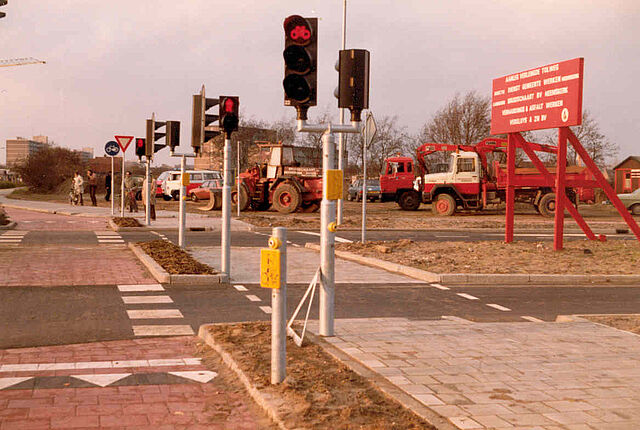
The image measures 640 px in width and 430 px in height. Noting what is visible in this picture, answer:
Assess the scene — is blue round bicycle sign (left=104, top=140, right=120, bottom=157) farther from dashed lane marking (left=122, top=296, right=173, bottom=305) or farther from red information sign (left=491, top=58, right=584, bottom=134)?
dashed lane marking (left=122, top=296, right=173, bottom=305)

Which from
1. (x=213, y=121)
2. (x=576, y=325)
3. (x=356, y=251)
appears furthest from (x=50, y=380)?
(x=356, y=251)

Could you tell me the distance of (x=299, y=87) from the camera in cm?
672

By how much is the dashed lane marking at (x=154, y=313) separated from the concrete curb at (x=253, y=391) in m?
1.53

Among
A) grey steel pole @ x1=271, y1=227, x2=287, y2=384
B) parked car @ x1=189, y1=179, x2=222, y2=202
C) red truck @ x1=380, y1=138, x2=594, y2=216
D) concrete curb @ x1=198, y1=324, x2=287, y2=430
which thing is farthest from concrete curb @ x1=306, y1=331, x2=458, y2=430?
parked car @ x1=189, y1=179, x2=222, y2=202

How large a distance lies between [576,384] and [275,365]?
2.16 m

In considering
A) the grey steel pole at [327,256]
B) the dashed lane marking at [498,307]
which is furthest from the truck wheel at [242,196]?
the grey steel pole at [327,256]

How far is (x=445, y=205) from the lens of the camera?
108 feet

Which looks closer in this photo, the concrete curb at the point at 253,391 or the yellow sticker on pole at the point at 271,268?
the concrete curb at the point at 253,391

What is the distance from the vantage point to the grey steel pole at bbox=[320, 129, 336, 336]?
671 centimetres

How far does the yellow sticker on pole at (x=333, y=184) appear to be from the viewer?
22.0 ft

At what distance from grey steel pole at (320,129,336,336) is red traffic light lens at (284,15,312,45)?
2.80ft

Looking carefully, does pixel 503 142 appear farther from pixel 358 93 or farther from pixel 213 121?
pixel 358 93

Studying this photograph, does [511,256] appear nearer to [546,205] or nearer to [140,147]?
[140,147]

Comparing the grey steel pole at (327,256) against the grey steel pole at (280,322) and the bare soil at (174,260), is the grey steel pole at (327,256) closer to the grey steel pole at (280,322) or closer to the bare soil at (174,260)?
the grey steel pole at (280,322)
